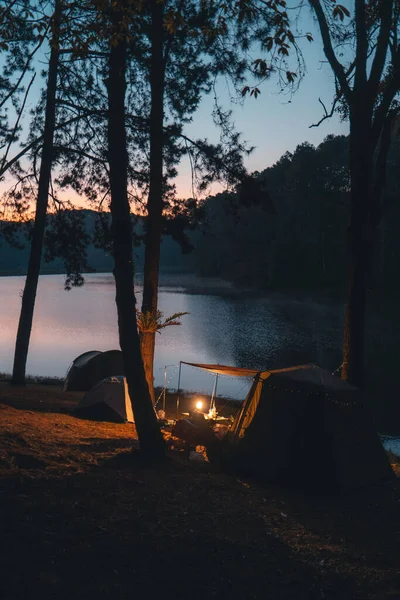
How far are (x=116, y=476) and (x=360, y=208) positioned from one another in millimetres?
6838

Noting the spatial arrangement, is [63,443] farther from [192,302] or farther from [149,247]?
[192,302]

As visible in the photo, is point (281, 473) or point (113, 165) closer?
point (113, 165)

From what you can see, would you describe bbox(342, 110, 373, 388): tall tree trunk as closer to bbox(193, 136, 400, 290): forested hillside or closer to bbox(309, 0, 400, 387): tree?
bbox(309, 0, 400, 387): tree

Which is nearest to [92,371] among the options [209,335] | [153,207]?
[153,207]

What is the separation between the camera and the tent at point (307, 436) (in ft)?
29.5

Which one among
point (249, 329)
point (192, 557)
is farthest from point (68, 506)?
point (249, 329)

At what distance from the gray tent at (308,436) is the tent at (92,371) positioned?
983 centimetres

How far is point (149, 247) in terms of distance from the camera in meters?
13.5

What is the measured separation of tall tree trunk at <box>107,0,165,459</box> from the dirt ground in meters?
0.75

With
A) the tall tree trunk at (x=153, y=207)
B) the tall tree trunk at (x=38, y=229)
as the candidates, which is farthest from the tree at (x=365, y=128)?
the tall tree trunk at (x=38, y=229)

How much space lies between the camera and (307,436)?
910 centimetres

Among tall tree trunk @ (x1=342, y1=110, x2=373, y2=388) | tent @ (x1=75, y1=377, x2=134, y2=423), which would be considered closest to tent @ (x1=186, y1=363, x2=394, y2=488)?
tall tree trunk @ (x1=342, y1=110, x2=373, y2=388)

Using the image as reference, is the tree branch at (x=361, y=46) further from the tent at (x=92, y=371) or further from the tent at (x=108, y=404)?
the tent at (x=92, y=371)

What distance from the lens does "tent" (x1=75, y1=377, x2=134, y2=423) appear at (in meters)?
13.0
